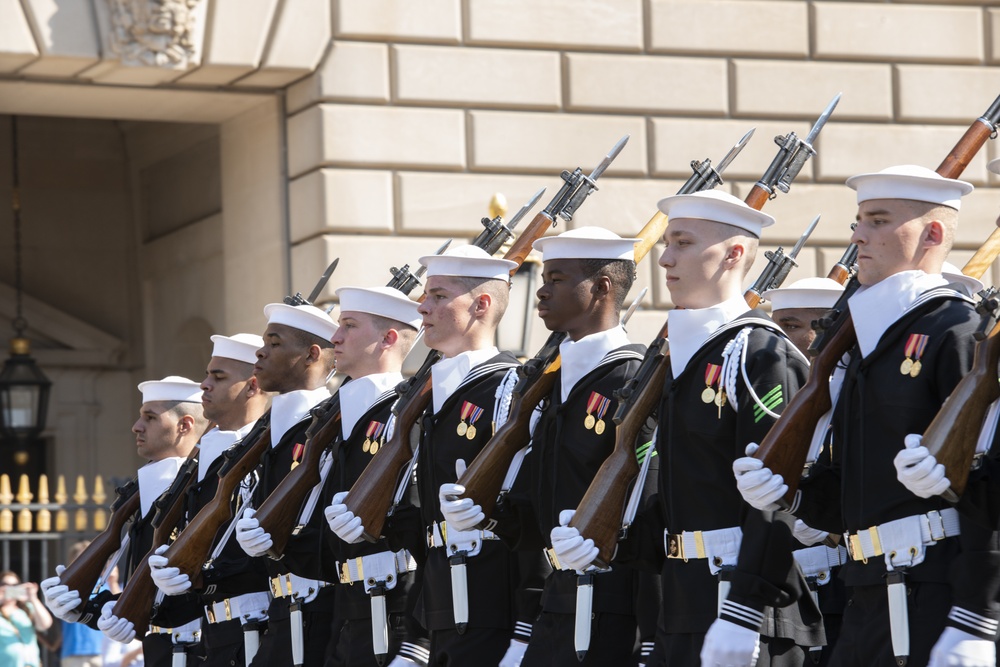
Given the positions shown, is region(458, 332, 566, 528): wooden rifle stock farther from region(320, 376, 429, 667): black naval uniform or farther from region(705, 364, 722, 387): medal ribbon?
region(705, 364, 722, 387): medal ribbon

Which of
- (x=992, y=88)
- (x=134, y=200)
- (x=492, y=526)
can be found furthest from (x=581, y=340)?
(x=134, y=200)

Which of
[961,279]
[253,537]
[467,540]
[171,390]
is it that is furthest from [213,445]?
[961,279]

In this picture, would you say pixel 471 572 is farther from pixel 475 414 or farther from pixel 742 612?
pixel 742 612

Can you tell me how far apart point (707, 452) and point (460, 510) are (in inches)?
40.5

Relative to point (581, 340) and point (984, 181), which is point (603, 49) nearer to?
A: point (984, 181)

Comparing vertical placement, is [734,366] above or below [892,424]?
above

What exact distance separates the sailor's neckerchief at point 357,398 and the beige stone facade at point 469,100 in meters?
4.39

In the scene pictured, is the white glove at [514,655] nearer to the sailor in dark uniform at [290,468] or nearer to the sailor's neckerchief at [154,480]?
the sailor in dark uniform at [290,468]

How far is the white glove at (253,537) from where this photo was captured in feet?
24.4

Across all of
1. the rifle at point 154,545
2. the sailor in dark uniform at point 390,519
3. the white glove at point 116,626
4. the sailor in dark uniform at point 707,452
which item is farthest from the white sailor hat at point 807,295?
the white glove at point 116,626

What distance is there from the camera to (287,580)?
26.2 ft

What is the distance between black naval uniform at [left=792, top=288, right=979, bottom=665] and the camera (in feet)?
16.6

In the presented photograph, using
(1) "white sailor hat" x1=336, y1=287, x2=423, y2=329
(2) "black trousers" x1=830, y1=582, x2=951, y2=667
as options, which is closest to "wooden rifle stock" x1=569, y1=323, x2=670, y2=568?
(2) "black trousers" x1=830, y1=582, x2=951, y2=667

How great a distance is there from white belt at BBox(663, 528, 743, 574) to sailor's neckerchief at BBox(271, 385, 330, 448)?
9.16 ft
